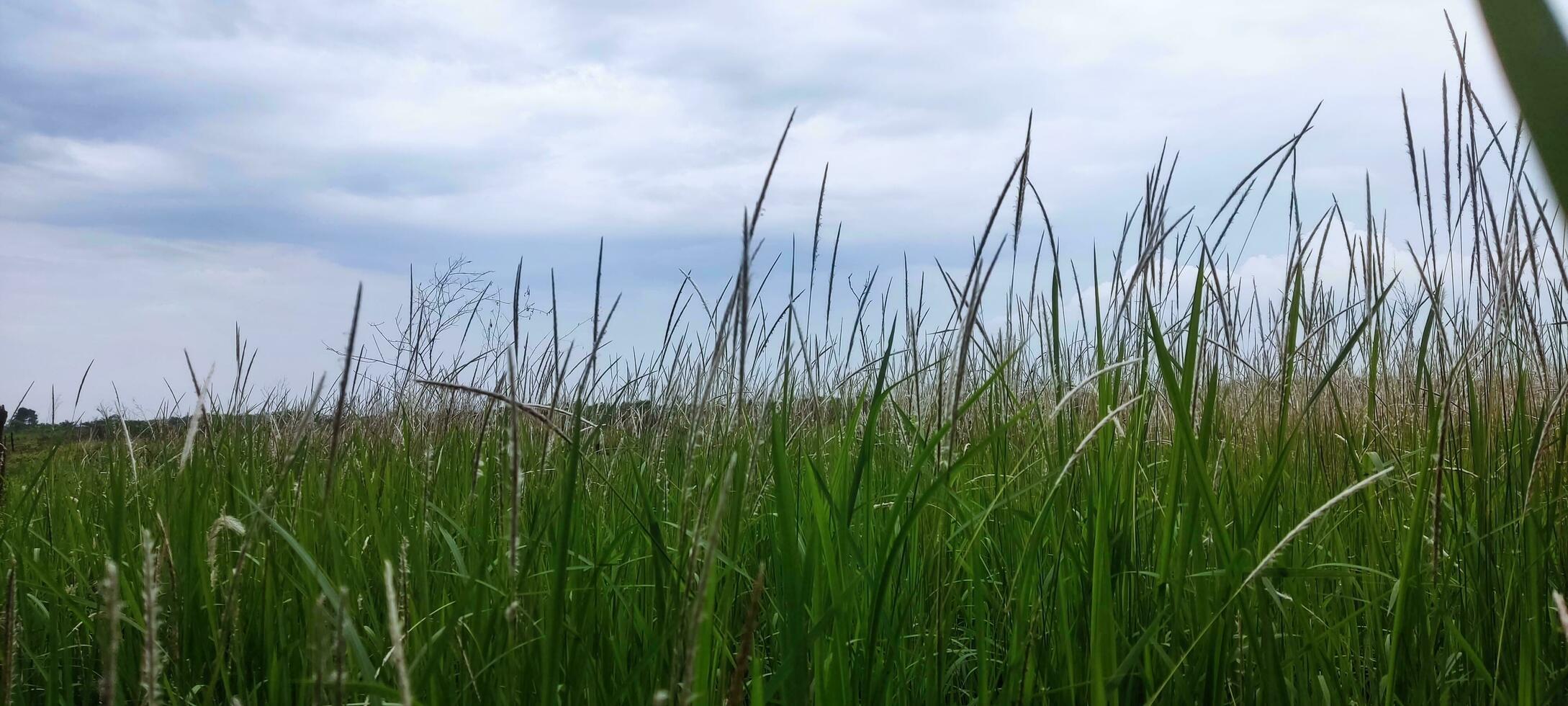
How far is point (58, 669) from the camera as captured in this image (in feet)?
4.87

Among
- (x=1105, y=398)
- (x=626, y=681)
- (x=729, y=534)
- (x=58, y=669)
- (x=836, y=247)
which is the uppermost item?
(x=836, y=247)

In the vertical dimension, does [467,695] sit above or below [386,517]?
below

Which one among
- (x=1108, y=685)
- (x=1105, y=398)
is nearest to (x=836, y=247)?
(x=1105, y=398)

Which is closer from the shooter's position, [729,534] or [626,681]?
[626,681]

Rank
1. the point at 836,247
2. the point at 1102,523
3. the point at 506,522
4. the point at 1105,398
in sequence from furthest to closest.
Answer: the point at 836,247 → the point at 1105,398 → the point at 506,522 → the point at 1102,523

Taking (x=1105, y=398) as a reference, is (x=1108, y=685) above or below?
below

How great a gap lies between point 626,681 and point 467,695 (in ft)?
0.90

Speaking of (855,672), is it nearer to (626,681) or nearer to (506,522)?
(626,681)

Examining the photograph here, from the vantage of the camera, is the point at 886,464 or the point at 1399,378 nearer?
the point at 886,464

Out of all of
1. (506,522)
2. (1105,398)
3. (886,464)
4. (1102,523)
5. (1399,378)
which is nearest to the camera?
(1102,523)

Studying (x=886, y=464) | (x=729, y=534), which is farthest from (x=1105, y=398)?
(x=886, y=464)

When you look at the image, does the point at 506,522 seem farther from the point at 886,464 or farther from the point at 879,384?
the point at 886,464

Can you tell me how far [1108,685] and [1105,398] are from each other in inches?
17.8

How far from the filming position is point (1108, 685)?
988mm
